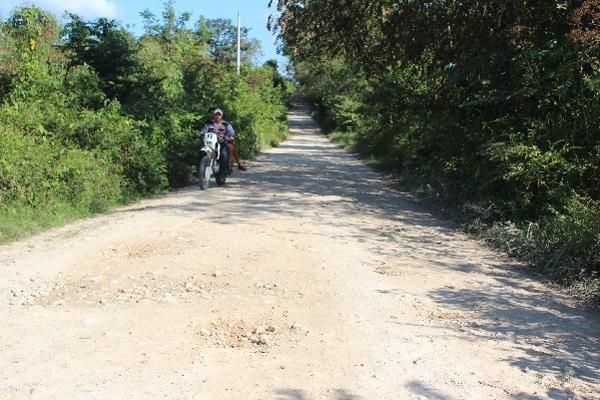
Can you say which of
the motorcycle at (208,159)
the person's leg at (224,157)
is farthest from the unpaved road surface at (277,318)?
the person's leg at (224,157)

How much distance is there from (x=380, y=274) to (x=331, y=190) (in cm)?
686

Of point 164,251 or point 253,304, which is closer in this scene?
point 253,304

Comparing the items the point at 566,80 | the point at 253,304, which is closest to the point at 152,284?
the point at 253,304

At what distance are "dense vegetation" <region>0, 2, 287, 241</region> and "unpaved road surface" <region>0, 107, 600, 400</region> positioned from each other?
1.09m

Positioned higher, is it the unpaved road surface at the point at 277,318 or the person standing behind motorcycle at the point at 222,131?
the person standing behind motorcycle at the point at 222,131

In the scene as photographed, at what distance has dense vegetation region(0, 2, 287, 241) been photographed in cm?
910

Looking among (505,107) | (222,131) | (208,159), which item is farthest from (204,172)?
(505,107)

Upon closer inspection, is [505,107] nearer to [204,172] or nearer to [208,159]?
[208,159]

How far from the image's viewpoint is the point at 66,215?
9.01 m

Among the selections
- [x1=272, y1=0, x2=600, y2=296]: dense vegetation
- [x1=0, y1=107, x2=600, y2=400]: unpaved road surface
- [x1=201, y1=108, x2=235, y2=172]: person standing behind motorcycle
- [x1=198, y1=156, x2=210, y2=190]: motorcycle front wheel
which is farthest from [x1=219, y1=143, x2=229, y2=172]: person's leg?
[x1=0, y1=107, x2=600, y2=400]: unpaved road surface

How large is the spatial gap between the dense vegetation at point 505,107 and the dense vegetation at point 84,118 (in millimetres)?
4011

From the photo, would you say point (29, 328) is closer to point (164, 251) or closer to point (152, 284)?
point (152, 284)

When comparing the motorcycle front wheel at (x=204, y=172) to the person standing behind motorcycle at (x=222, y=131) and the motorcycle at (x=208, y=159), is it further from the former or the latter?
the person standing behind motorcycle at (x=222, y=131)

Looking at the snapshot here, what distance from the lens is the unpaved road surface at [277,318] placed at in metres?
3.84
